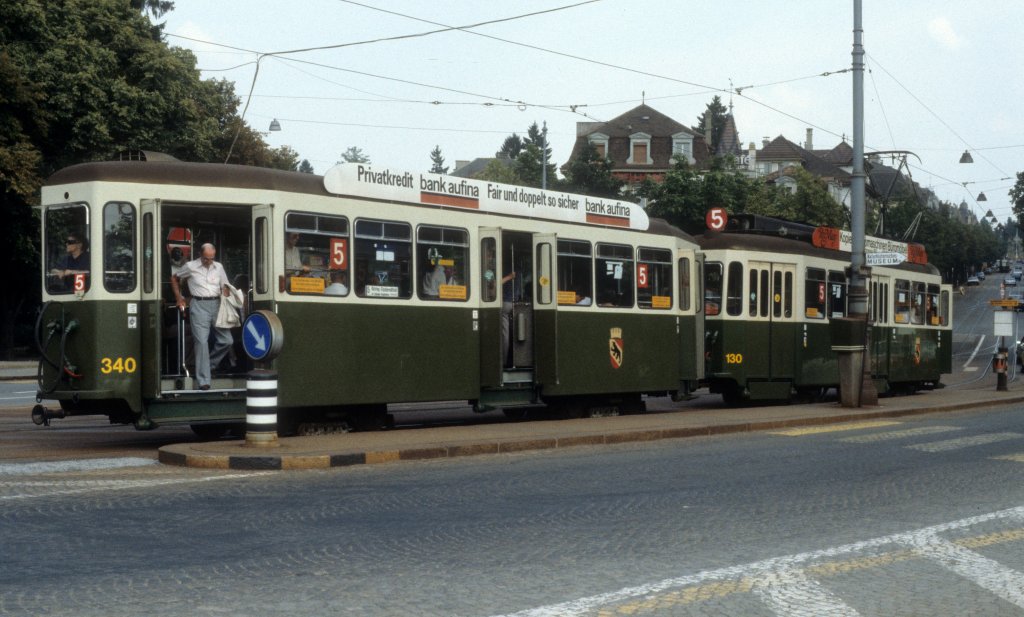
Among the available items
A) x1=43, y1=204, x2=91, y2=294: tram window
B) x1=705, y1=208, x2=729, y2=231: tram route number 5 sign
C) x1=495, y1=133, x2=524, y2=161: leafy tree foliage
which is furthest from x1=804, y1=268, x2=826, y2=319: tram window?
x1=495, y1=133, x2=524, y2=161: leafy tree foliage

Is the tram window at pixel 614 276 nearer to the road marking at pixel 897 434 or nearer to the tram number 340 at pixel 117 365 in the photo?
the road marking at pixel 897 434

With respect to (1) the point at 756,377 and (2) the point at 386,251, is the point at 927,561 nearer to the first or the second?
(2) the point at 386,251

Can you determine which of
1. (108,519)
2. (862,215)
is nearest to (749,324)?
(862,215)

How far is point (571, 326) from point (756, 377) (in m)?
6.74

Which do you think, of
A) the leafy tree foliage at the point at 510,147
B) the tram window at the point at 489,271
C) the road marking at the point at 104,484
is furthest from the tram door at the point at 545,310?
the leafy tree foliage at the point at 510,147

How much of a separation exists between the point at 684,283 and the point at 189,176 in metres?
10.1

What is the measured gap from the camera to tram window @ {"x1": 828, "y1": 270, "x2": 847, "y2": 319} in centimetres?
2692

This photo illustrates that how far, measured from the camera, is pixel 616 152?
93.1 meters

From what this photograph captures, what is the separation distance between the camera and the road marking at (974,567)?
7168 mm

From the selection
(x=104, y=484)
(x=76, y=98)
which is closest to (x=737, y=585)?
(x=104, y=484)

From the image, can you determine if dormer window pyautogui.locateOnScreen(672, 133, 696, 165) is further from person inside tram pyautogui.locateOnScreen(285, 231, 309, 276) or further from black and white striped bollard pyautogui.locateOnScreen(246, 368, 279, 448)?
black and white striped bollard pyautogui.locateOnScreen(246, 368, 279, 448)

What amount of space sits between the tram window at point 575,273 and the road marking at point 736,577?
10064mm

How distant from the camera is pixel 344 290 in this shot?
15430 mm

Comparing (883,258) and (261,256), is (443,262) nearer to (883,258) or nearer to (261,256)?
(261,256)
